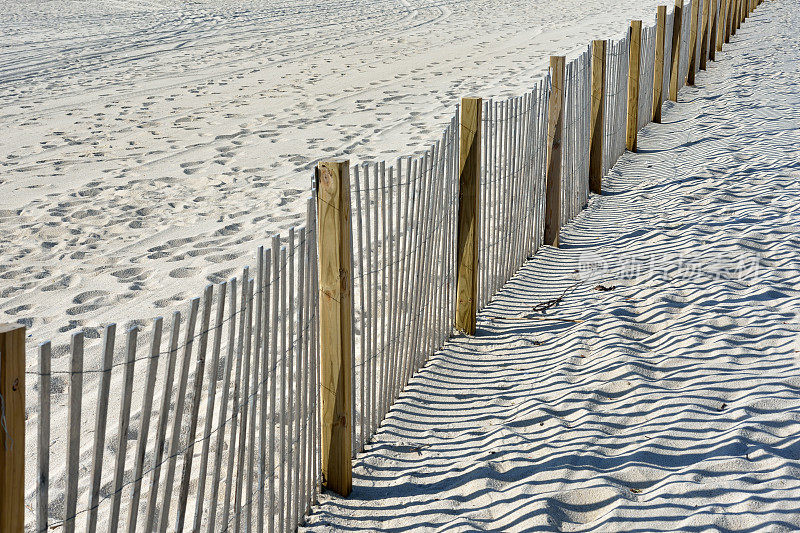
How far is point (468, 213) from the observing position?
4395mm

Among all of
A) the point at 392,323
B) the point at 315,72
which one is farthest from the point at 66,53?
the point at 392,323

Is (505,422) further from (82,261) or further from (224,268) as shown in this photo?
(82,261)

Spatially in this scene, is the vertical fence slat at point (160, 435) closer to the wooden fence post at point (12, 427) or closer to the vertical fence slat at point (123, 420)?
the vertical fence slat at point (123, 420)

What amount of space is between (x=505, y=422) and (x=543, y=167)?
8.86 ft

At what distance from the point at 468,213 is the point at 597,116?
323 cm

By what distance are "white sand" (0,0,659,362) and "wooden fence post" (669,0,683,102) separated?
81.6 inches

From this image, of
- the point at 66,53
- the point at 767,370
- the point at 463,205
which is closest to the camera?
the point at 767,370

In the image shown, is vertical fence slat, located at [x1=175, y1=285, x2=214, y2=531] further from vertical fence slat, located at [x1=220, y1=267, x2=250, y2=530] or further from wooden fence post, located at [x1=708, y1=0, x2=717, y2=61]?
wooden fence post, located at [x1=708, y1=0, x2=717, y2=61]

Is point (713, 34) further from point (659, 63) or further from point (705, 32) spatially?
point (659, 63)

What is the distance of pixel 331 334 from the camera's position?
9.93 feet

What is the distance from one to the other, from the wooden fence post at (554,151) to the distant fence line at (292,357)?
0.01 m

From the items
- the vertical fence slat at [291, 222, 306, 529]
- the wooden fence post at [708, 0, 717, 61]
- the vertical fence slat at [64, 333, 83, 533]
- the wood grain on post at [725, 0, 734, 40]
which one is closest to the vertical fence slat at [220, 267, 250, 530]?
the vertical fence slat at [291, 222, 306, 529]

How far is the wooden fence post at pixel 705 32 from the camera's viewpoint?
14086 millimetres

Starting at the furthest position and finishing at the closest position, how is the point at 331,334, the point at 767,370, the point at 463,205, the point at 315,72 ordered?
the point at 315,72
the point at 463,205
the point at 767,370
the point at 331,334
